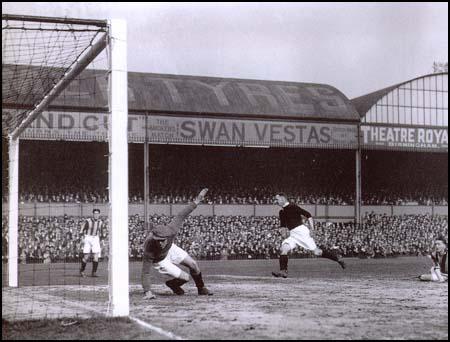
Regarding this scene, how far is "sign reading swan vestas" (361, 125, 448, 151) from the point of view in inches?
1503

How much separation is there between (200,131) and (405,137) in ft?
42.3

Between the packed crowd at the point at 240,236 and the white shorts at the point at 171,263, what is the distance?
1696 centimetres

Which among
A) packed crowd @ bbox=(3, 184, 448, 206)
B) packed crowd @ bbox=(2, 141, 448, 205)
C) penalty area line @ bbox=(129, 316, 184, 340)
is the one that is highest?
packed crowd @ bbox=(2, 141, 448, 205)

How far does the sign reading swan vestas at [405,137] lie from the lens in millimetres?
38188

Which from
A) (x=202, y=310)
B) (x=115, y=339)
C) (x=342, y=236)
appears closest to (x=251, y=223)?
(x=342, y=236)

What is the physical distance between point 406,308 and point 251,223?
25777 mm

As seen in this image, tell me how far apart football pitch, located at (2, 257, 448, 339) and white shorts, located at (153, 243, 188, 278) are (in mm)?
442

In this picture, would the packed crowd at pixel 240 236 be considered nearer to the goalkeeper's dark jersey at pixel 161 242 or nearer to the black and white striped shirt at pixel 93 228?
the black and white striped shirt at pixel 93 228

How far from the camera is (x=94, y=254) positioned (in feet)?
62.7

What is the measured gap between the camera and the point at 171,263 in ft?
39.3

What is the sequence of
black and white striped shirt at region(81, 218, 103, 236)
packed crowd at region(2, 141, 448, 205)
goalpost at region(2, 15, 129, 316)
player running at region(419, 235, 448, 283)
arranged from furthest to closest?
packed crowd at region(2, 141, 448, 205)
black and white striped shirt at region(81, 218, 103, 236)
player running at region(419, 235, 448, 283)
goalpost at region(2, 15, 129, 316)

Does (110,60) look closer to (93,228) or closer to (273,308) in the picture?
(273,308)

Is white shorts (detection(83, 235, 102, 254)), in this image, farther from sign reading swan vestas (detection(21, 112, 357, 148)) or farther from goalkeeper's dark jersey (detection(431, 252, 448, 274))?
sign reading swan vestas (detection(21, 112, 357, 148))

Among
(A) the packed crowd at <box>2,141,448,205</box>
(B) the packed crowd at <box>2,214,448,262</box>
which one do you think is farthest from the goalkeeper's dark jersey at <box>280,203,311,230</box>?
(A) the packed crowd at <box>2,141,448,205</box>
